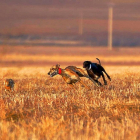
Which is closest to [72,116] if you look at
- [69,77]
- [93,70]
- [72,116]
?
[72,116]

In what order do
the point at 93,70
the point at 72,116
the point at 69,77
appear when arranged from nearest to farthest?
the point at 72,116 < the point at 69,77 < the point at 93,70

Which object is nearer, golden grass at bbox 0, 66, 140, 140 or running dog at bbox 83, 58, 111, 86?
golden grass at bbox 0, 66, 140, 140

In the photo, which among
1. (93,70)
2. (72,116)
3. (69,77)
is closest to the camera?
(72,116)

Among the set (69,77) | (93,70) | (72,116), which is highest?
(93,70)

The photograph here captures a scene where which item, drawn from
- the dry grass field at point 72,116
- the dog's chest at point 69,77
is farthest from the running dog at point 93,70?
the dry grass field at point 72,116

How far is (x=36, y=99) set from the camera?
1140 cm

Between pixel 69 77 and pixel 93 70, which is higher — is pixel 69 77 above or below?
below

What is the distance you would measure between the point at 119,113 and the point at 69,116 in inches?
42.1

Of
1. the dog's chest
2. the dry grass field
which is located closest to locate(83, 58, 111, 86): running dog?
the dog's chest

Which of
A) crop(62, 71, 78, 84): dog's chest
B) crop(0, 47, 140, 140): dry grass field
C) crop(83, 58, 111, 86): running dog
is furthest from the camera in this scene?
crop(83, 58, 111, 86): running dog

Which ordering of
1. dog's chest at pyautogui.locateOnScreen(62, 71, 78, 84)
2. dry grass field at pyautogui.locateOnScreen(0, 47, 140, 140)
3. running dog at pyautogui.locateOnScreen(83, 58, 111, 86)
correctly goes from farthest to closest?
running dog at pyautogui.locateOnScreen(83, 58, 111, 86) → dog's chest at pyautogui.locateOnScreen(62, 71, 78, 84) → dry grass field at pyautogui.locateOnScreen(0, 47, 140, 140)

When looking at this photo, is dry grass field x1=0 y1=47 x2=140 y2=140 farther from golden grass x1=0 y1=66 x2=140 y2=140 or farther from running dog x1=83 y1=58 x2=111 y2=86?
running dog x1=83 y1=58 x2=111 y2=86

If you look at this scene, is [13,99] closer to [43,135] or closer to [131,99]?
[131,99]

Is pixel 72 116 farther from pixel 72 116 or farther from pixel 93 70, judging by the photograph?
pixel 93 70
